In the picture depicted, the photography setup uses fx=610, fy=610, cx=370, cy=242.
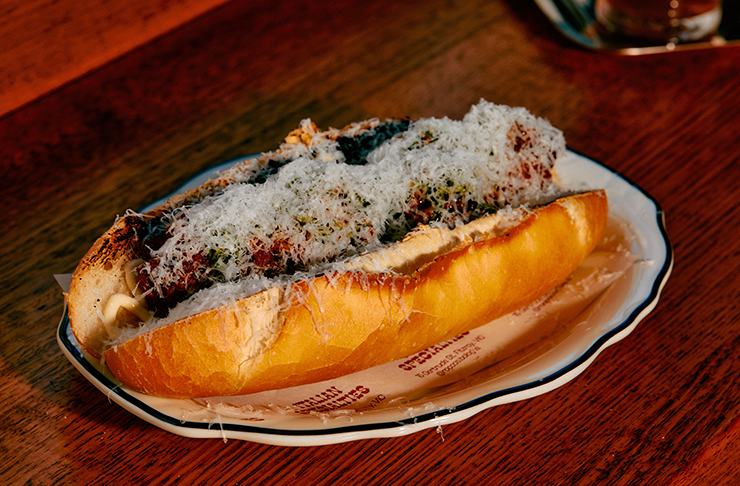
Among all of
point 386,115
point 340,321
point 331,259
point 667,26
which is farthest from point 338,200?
point 667,26

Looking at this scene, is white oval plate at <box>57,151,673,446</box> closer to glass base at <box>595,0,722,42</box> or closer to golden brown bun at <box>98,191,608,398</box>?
golden brown bun at <box>98,191,608,398</box>

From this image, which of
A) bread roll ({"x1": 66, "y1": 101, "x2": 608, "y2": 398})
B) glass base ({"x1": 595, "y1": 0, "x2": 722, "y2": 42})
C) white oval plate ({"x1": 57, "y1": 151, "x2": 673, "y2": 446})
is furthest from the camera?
glass base ({"x1": 595, "y1": 0, "x2": 722, "y2": 42})

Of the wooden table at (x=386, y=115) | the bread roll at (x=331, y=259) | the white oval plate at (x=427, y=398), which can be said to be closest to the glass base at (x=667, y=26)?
the wooden table at (x=386, y=115)

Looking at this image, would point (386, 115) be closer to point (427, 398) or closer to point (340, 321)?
point (340, 321)

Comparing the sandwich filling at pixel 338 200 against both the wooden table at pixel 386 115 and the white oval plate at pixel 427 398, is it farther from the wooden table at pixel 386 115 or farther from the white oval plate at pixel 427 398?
the wooden table at pixel 386 115

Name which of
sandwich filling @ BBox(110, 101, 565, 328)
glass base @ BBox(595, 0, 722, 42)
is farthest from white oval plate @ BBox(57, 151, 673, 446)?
glass base @ BBox(595, 0, 722, 42)

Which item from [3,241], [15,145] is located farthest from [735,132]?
[15,145]
